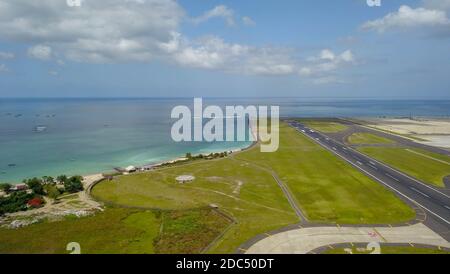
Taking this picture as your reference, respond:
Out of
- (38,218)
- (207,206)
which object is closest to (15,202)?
(38,218)

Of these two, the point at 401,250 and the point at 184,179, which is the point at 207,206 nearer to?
the point at 184,179

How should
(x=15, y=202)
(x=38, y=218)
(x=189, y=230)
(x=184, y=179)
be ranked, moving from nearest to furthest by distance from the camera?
Answer: (x=189, y=230) → (x=38, y=218) → (x=15, y=202) → (x=184, y=179)

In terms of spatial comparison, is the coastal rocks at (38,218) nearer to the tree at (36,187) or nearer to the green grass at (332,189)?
the tree at (36,187)

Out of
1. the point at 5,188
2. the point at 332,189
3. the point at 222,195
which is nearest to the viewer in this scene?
the point at 222,195

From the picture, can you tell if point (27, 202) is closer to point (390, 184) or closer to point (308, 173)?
point (308, 173)
